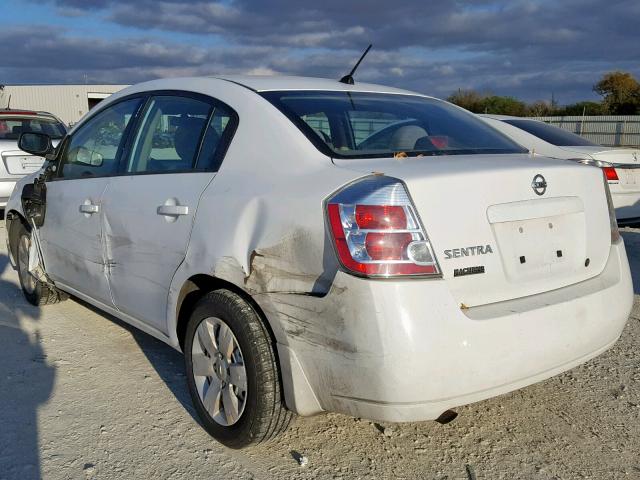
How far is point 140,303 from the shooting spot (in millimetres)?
3441

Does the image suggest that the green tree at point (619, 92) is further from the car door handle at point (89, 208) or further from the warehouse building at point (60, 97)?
the car door handle at point (89, 208)

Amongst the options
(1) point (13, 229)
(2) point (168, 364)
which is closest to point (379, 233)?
(2) point (168, 364)

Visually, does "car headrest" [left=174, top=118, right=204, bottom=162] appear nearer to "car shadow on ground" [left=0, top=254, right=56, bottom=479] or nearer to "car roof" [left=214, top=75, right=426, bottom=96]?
"car roof" [left=214, top=75, right=426, bottom=96]

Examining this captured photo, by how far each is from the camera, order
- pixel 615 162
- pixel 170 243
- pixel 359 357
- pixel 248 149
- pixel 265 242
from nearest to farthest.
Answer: pixel 359 357
pixel 265 242
pixel 248 149
pixel 170 243
pixel 615 162

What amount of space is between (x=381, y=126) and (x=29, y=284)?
3.33 meters

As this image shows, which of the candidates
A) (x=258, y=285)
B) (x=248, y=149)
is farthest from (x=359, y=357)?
(x=248, y=149)

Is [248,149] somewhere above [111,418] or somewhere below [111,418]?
above

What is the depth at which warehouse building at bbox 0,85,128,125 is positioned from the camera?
130 feet

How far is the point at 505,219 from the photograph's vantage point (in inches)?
99.3

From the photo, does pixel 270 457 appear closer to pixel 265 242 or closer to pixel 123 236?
pixel 265 242

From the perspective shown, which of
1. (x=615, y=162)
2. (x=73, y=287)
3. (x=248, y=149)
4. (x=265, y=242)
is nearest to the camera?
(x=265, y=242)

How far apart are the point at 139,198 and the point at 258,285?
1.09 meters

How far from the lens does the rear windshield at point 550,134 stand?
24.1 ft

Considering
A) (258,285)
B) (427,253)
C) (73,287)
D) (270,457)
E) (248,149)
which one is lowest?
(270,457)
